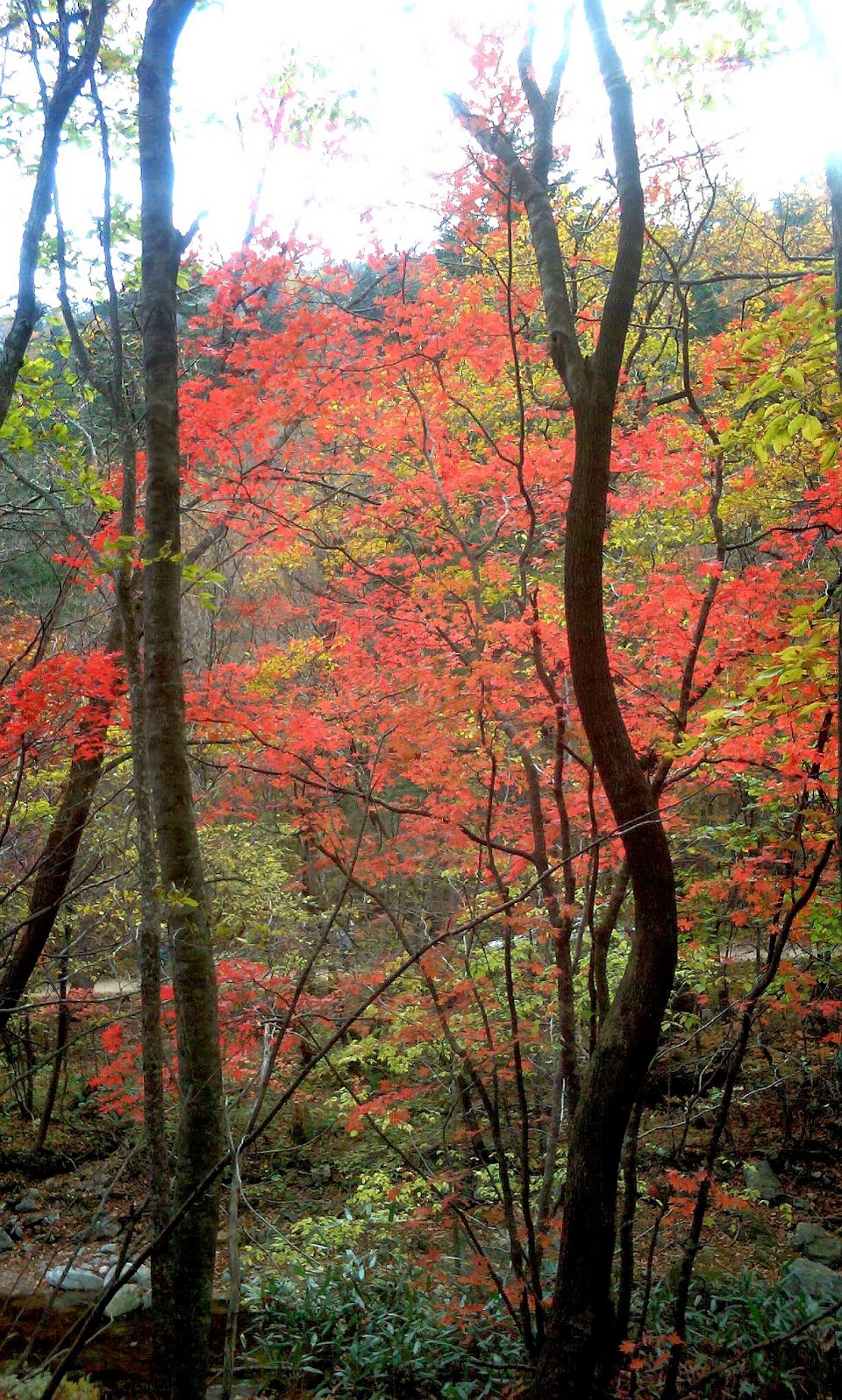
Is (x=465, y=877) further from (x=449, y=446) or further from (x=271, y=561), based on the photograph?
(x=271, y=561)

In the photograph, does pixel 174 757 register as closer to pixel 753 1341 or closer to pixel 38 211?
pixel 38 211

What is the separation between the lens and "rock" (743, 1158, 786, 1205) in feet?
28.5

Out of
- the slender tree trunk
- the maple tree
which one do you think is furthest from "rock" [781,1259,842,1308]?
the slender tree trunk

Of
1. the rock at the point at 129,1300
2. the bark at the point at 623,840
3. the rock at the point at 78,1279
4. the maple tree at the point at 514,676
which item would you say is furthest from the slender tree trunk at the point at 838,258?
the rock at the point at 78,1279

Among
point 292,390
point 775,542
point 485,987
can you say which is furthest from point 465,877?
point 292,390

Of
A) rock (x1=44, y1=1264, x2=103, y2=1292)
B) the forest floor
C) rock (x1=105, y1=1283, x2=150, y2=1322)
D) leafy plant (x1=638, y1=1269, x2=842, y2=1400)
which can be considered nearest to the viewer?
leafy plant (x1=638, y1=1269, x2=842, y2=1400)

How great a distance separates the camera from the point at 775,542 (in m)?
7.61

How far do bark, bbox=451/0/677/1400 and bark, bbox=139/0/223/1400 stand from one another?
1574 mm

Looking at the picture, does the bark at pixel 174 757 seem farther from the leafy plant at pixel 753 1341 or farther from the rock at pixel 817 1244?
the rock at pixel 817 1244

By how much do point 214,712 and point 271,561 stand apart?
26.1ft

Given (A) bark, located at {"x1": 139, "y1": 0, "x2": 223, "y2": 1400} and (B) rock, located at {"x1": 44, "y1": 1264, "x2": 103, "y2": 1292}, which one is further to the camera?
(B) rock, located at {"x1": 44, "y1": 1264, "x2": 103, "y2": 1292}

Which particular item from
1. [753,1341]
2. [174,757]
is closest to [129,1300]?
[753,1341]

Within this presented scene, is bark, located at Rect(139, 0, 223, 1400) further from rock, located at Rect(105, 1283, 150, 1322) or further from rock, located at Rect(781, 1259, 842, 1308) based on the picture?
rock, located at Rect(781, 1259, 842, 1308)

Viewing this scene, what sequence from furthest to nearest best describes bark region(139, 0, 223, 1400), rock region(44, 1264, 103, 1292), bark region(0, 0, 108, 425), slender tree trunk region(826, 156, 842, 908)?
rock region(44, 1264, 103, 1292) → bark region(139, 0, 223, 1400) → bark region(0, 0, 108, 425) → slender tree trunk region(826, 156, 842, 908)
